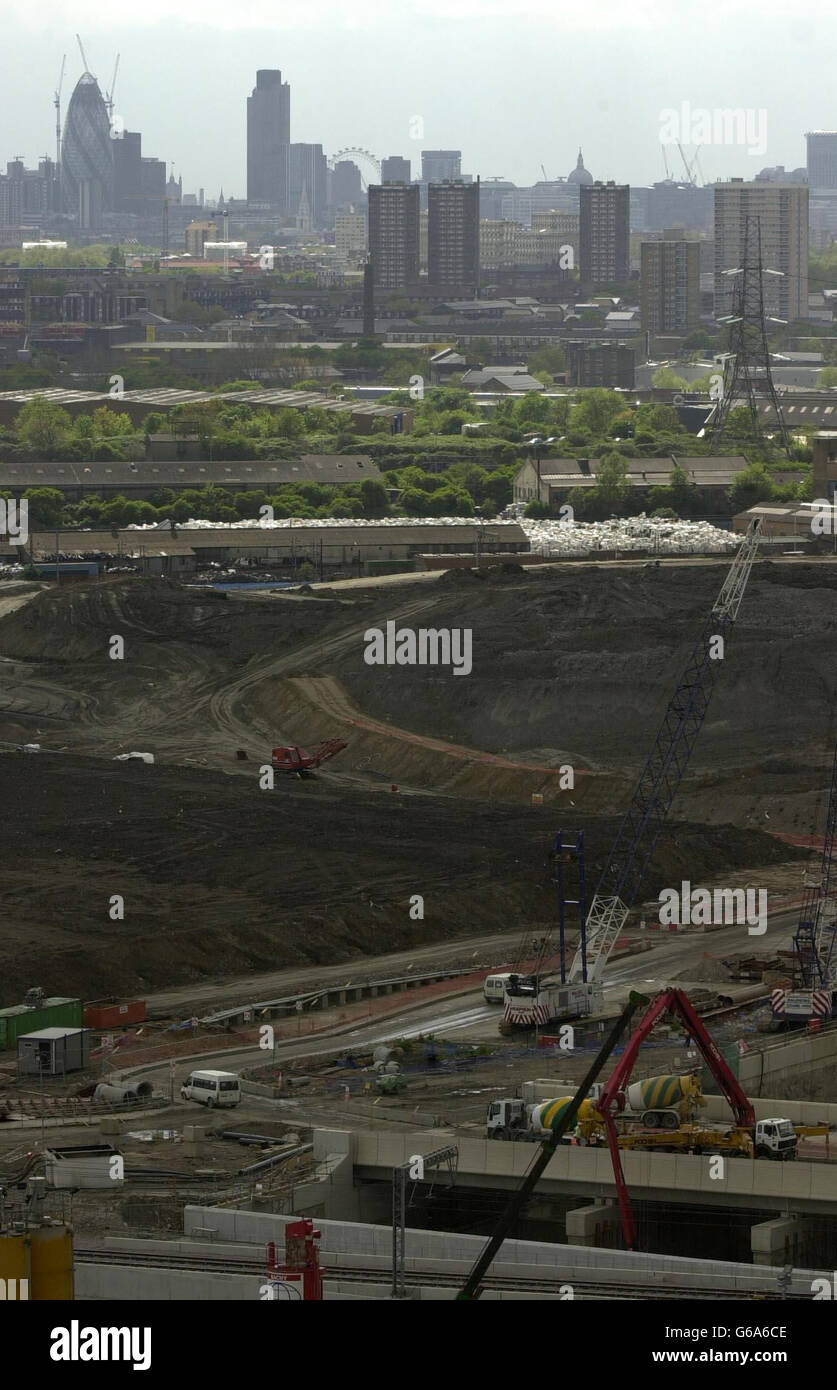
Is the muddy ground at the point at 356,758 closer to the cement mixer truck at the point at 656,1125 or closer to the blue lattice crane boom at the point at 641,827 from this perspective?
the blue lattice crane boom at the point at 641,827

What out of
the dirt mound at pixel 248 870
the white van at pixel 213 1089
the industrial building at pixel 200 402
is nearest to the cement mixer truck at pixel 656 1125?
the white van at pixel 213 1089

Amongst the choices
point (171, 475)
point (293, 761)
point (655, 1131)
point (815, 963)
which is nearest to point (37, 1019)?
point (815, 963)

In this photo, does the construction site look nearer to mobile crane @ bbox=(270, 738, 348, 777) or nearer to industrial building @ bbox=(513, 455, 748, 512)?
mobile crane @ bbox=(270, 738, 348, 777)

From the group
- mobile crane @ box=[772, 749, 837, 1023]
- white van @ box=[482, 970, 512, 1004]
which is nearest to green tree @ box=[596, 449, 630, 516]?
mobile crane @ box=[772, 749, 837, 1023]

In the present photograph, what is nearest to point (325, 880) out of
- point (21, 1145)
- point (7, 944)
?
point (7, 944)

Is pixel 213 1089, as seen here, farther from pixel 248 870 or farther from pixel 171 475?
pixel 171 475
